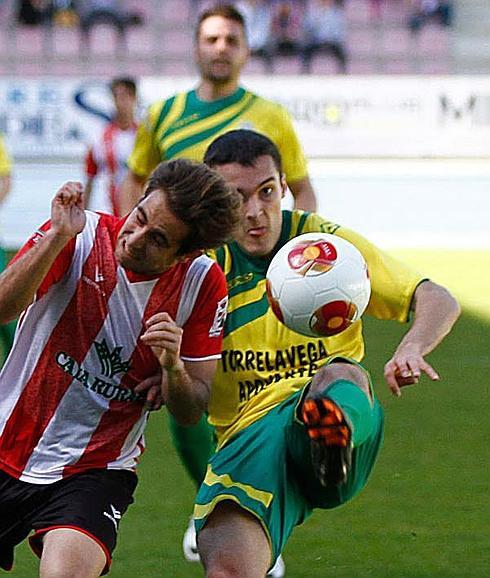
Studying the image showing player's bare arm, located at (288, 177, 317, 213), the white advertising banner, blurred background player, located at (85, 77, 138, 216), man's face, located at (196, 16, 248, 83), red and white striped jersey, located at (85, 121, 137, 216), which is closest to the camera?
player's bare arm, located at (288, 177, 317, 213)

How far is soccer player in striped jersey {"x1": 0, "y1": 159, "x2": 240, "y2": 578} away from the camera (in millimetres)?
3268

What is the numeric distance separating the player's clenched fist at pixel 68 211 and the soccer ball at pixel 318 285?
66 cm

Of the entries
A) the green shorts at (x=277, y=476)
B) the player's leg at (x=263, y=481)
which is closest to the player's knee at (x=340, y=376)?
the green shorts at (x=277, y=476)

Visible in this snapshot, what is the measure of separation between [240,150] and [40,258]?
0.91 meters

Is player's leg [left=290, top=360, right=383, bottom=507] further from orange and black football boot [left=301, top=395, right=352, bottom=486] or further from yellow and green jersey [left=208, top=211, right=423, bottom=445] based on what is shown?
yellow and green jersey [left=208, top=211, right=423, bottom=445]

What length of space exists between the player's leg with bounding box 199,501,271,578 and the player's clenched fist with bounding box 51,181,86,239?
0.98 meters

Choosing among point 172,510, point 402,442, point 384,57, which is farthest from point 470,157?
point 172,510

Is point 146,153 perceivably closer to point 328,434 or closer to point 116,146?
point 328,434

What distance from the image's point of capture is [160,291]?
3426 millimetres

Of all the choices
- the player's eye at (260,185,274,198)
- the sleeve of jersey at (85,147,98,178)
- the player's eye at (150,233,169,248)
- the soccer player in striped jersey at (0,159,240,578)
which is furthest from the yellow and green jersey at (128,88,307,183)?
the sleeve of jersey at (85,147,98,178)

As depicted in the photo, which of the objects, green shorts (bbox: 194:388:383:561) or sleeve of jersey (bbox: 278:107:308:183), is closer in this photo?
green shorts (bbox: 194:388:383:561)

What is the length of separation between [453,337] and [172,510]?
447cm

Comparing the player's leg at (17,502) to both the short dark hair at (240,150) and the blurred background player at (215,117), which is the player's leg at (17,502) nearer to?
the short dark hair at (240,150)

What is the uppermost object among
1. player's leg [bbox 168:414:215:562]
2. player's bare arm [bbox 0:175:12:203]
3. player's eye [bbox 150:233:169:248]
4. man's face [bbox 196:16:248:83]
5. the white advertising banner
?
player's eye [bbox 150:233:169:248]
